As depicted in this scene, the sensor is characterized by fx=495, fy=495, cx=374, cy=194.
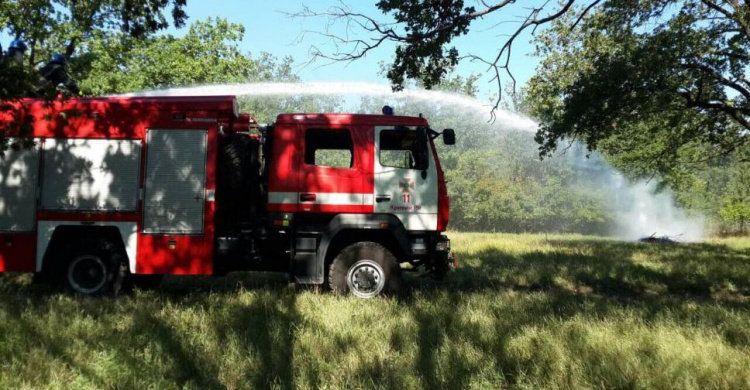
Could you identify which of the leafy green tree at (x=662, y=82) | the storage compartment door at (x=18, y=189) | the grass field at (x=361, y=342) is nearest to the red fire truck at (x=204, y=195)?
the storage compartment door at (x=18, y=189)

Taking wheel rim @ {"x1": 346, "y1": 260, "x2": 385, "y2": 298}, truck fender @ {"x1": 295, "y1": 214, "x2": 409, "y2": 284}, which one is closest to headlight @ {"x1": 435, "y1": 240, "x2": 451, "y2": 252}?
truck fender @ {"x1": 295, "y1": 214, "x2": 409, "y2": 284}

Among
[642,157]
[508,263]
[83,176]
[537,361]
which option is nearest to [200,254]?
[83,176]

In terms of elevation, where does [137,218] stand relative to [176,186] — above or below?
below

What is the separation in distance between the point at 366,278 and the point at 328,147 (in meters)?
1.92

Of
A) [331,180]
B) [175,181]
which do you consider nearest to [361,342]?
[331,180]

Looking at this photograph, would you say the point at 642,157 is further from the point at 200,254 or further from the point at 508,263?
the point at 200,254

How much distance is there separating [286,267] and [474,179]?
42631 mm

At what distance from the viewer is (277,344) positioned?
4.48m

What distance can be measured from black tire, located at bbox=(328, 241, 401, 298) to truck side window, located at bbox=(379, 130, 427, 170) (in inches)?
46.7

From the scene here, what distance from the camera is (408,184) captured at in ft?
22.7

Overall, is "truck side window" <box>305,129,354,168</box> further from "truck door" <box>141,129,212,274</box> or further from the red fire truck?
"truck door" <box>141,129,212,274</box>

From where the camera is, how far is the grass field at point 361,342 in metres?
3.74

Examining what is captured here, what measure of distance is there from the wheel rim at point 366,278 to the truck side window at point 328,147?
1.40 metres

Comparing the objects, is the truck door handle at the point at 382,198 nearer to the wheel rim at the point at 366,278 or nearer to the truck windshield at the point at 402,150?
the truck windshield at the point at 402,150
